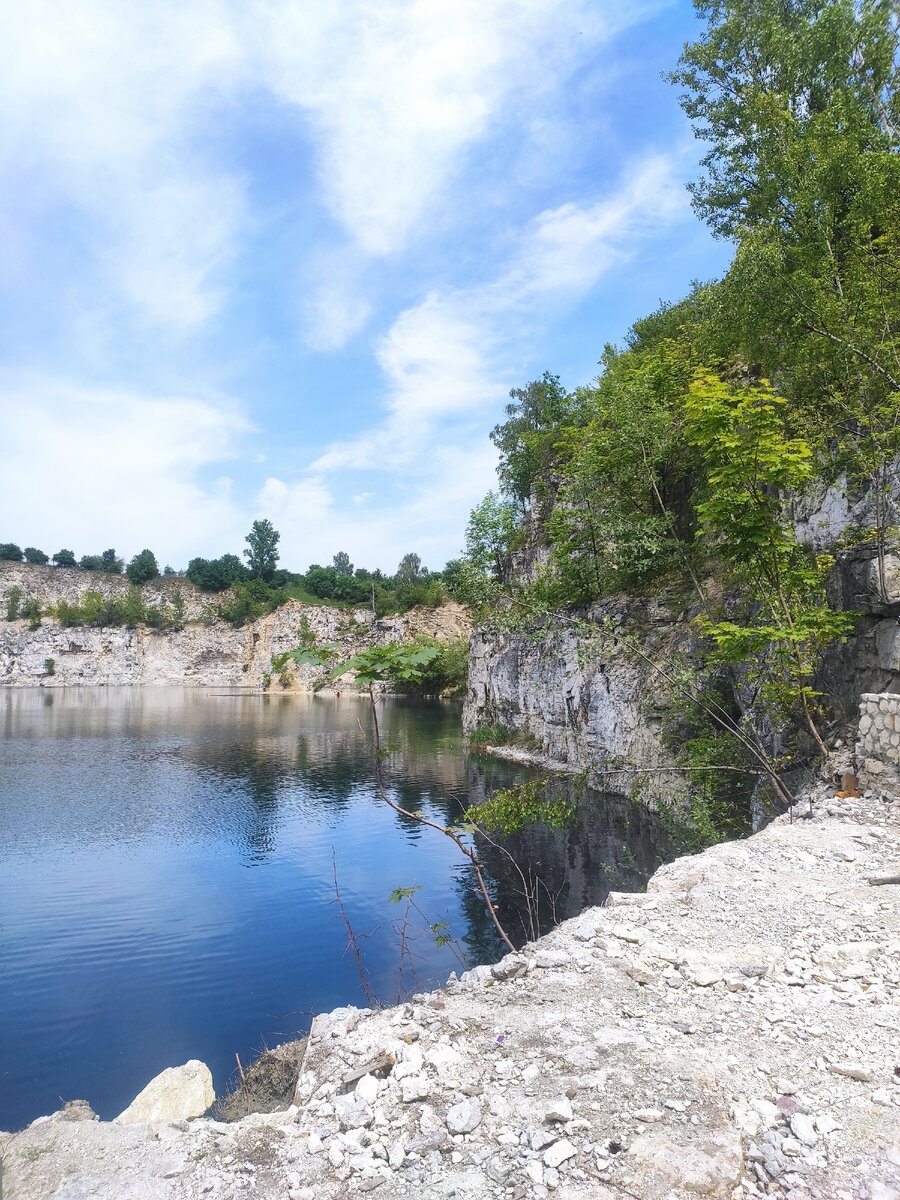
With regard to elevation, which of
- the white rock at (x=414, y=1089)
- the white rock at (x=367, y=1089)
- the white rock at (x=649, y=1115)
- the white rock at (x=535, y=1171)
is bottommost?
the white rock at (x=367, y=1089)

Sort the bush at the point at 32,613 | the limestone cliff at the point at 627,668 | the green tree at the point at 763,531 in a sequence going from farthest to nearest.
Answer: the bush at the point at 32,613
the limestone cliff at the point at 627,668
the green tree at the point at 763,531

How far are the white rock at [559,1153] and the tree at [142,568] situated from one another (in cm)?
12991

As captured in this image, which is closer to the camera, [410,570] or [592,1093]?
[592,1093]

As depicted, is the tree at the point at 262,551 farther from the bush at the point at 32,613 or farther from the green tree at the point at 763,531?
the green tree at the point at 763,531

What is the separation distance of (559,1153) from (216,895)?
1729 centimetres

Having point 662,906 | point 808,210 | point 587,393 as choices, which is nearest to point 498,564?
point 587,393

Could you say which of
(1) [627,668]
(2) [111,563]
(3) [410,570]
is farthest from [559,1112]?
(2) [111,563]

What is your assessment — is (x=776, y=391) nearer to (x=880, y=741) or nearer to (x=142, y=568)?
(x=880, y=741)

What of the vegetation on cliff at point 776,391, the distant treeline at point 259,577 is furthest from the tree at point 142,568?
the vegetation on cliff at point 776,391

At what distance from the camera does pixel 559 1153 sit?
12.9ft

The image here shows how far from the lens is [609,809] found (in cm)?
2555

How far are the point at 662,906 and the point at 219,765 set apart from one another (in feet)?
114

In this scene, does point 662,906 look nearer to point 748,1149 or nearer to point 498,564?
point 748,1149

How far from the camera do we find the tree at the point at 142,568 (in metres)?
122
